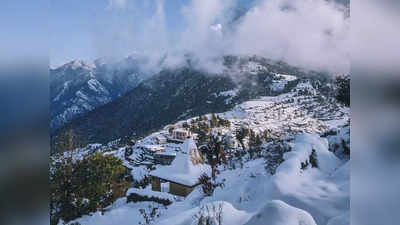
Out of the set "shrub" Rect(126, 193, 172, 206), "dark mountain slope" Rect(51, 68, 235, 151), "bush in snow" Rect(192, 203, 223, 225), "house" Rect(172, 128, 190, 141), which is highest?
"dark mountain slope" Rect(51, 68, 235, 151)

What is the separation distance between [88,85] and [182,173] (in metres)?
1.03

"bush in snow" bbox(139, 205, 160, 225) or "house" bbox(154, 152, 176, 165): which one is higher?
"house" bbox(154, 152, 176, 165)

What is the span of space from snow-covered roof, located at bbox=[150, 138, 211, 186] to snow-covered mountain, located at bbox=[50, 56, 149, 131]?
66cm

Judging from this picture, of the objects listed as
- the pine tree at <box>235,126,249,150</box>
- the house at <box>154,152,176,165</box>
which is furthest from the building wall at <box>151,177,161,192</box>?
the pine tree at <box>235,126,249,150</box>

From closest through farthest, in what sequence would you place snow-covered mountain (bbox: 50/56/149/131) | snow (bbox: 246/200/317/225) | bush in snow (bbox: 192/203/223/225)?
snow (bbox: 246/200/317/225) < bush in snow (bbox: 192/203/223/225) < snow-covered mountain (bbox: 50/56/149/131)

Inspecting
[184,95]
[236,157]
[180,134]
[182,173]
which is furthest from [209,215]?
[184,95]

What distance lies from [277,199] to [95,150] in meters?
1.40

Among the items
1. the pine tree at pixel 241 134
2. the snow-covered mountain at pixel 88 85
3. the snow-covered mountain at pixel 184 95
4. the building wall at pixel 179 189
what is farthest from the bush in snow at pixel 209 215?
the snow-covered mountain at pixel 88 85

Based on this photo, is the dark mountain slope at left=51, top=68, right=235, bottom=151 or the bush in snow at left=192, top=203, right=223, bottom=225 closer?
the bush in snow at left=192, top=203, right=223, bottom=225

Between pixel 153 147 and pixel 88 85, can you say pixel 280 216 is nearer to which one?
pixel 153 147

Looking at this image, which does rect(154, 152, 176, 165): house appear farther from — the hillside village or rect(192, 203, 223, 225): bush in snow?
rect(192, 203, 223, 225): bush in snow

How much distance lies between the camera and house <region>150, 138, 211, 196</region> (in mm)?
2357

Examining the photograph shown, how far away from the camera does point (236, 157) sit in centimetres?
242

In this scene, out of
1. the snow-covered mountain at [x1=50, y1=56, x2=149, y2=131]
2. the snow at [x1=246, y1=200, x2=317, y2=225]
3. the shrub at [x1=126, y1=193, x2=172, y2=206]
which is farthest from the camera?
the shrub at [x1=126, y1=193, x2=172, y2=206]
